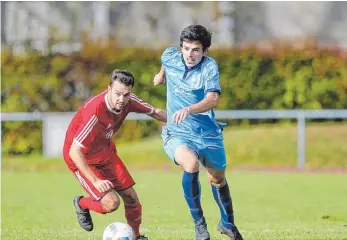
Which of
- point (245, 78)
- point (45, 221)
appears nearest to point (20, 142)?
point (245, 78)

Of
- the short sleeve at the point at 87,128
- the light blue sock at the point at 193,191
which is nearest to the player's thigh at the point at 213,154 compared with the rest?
the light blue sock at the point at 193,191

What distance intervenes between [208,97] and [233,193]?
7.17 meters

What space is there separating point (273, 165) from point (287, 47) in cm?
398

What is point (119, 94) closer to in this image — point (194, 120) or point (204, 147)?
point (194, 120)

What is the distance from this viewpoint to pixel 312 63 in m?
22.3

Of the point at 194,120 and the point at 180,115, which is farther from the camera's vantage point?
the point at 194,120

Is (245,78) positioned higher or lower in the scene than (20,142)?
higher

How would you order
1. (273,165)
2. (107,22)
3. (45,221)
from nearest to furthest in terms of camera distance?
(45,221) < (273,165) < (107,22)

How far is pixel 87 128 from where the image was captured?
8664mm

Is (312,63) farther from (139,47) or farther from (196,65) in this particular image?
(196,65)

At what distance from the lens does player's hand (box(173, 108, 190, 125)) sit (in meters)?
8.12

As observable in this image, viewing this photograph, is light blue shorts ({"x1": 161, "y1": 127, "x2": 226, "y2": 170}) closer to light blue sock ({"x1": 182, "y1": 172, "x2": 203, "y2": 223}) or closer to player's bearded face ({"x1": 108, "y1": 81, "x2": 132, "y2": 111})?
light blue sock ({"x1": 182, "y1": 172, "x2": 203, "y2": 223})

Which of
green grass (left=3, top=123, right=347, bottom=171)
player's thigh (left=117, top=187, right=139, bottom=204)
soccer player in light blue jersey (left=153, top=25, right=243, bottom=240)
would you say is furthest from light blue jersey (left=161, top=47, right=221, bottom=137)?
green grass (left=3, top=123, right=347, bottom=171)

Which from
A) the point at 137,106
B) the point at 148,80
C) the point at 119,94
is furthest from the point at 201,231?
the point at 148,80
